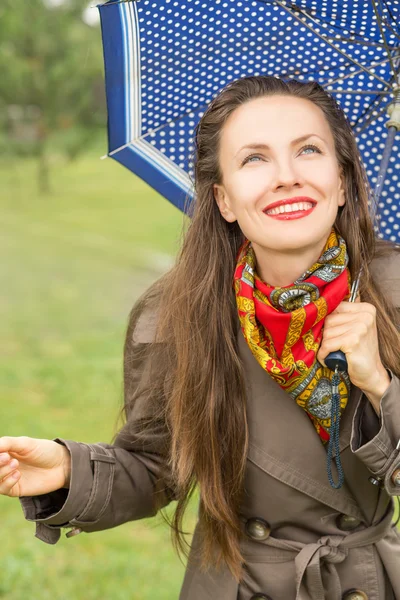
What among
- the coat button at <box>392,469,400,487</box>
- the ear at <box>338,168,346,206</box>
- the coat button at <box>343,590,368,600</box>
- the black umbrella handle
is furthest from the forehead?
the coat button at <box>343,590,368,600</box>

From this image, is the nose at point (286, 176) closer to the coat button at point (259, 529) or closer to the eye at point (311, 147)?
the eye at point (311, 147)

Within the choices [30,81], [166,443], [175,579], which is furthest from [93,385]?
[30,81]

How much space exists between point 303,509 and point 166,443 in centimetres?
42

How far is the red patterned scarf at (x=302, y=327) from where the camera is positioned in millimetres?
2299

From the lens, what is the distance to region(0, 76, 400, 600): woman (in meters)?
2.31

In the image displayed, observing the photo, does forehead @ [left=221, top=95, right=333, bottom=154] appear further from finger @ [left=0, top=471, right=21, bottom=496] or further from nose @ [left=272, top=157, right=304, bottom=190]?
finger @ [left=0, top=471, right=21, bottom=496]

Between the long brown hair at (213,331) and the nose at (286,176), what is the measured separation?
0.25 m

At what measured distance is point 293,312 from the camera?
7.48 ft

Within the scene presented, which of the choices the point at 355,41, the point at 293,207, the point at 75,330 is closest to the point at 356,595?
the point at 293,207

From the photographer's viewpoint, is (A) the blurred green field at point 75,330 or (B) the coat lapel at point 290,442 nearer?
(B) the coat lapel at point 290,442

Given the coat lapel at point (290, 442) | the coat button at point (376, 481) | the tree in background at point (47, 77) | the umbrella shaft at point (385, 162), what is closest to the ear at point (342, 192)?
the umbrella shaft at point (385, 162)

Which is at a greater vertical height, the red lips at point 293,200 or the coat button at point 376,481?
the red lips at point 293,200

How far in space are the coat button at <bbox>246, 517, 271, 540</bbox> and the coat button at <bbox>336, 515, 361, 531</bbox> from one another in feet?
0.61

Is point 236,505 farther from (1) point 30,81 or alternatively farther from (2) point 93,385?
(1) point 30,81
